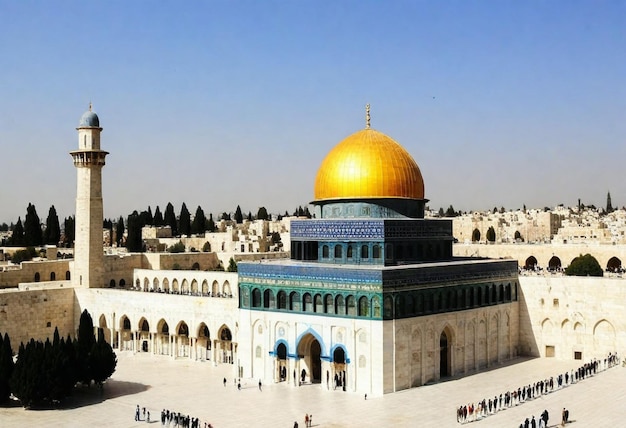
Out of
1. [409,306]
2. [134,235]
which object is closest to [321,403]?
[409,306]

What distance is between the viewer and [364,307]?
21500 millimetres

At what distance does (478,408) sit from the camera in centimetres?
1875

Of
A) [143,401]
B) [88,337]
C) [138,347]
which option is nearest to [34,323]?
[138,347]

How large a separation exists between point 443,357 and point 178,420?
29.4ft

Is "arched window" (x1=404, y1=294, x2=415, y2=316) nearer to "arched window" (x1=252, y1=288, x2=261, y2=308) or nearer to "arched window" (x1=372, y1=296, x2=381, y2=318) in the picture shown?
"arched window" (x1=372, y1=296, x2=381, y2=318)

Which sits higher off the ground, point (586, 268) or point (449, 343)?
point (586, 268)

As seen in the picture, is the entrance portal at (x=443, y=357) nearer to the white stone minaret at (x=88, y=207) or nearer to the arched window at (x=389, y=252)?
the arched window at (x=389, y=252)

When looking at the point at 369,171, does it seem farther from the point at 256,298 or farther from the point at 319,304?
the point at 256,298

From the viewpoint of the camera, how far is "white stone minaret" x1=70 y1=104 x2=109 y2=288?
104 feet

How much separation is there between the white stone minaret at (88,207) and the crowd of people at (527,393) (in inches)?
715

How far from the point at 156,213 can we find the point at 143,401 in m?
43.3

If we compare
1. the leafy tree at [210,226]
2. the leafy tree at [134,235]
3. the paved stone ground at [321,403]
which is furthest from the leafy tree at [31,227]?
the leafy tree at [210,226]

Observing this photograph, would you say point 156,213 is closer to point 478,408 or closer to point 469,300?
point 469,300

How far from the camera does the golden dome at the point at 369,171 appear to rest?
80.7ft
